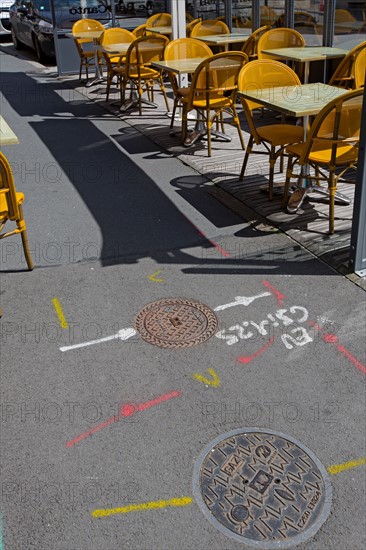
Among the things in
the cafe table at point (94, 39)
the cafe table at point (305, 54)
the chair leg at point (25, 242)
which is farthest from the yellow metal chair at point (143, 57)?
the chair leg at point (25, 242)

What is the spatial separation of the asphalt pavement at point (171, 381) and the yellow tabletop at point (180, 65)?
6.50 feet

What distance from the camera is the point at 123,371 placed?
143 inches

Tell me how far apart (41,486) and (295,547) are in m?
1.17

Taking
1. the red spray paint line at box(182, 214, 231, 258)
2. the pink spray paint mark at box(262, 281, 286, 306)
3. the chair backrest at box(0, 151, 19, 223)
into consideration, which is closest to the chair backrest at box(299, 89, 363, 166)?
the red spray paint line at box(182, 214, 231, 258)

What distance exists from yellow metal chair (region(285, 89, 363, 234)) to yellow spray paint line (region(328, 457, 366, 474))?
8.34 feet

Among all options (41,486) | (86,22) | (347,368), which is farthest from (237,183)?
(86,22)

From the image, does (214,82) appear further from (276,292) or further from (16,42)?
(16,42)

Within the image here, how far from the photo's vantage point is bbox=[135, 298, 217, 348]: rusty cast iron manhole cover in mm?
3902

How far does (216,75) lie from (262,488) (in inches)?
213

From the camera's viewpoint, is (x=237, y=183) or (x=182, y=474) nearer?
(x=182, y=474)

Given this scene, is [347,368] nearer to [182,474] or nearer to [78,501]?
[182,474]

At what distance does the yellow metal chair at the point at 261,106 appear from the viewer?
18.4 ft

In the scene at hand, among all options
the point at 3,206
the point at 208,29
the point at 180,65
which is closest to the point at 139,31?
the point at 208,29

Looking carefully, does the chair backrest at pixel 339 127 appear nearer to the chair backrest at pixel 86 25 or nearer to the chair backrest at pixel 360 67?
the chair backrest at pixel 360 67
